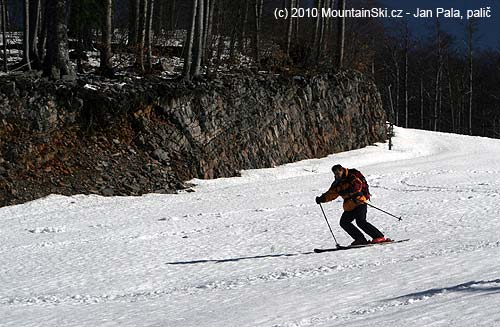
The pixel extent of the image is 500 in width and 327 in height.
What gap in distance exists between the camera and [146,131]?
65.5 feet

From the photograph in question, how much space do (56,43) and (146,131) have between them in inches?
157

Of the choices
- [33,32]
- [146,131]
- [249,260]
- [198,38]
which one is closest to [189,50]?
[198,38]

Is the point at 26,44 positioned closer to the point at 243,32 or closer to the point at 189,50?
the point at 189,50

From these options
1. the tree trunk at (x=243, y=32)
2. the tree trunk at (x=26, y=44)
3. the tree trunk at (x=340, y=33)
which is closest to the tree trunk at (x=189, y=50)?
the tree trunk at (x=26, y=44)

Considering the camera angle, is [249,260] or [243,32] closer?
[249,260]

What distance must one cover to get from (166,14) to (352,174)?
38883mm

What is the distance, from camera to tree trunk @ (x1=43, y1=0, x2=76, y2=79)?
19.3 meters

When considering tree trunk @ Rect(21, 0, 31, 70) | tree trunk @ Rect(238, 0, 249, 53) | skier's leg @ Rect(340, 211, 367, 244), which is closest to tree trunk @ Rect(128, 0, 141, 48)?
tree trunk @ Rect(21, 0, 31, 70)

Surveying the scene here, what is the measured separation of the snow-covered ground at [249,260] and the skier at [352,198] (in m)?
0.37

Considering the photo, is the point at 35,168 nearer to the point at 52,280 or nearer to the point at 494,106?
the point at 52,280

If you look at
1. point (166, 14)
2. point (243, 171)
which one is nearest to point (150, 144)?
point (243, 171)

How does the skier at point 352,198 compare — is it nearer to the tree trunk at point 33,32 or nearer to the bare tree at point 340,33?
the tree trunk at point 33,32

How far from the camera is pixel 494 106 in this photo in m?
66.1

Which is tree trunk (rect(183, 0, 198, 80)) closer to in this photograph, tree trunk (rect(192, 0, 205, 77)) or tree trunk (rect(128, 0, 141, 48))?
tree trunk (rect(192, 0, 205, 77))
